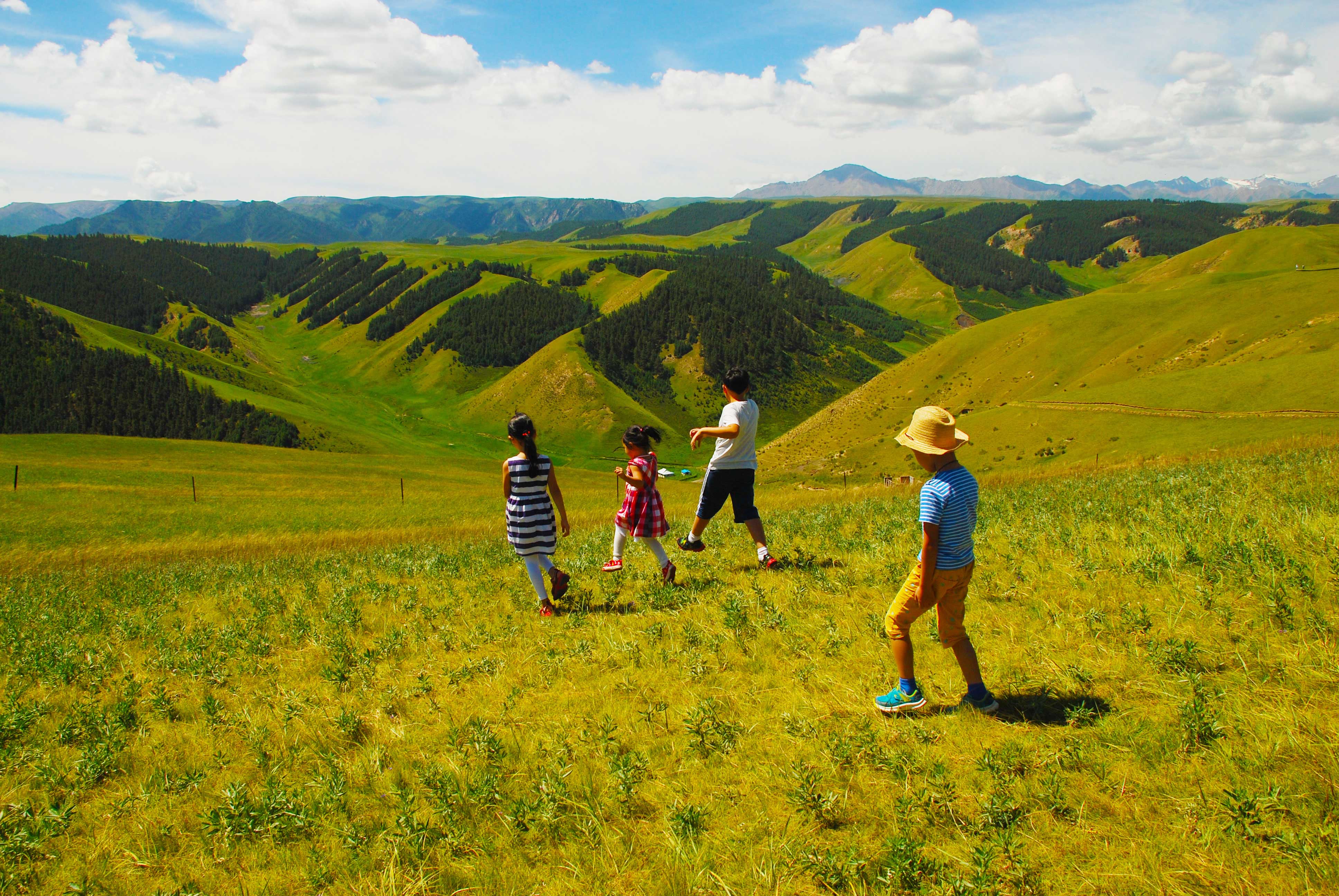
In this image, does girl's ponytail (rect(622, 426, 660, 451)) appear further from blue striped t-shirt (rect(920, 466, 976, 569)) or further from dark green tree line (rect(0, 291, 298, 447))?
dark green tree line (rect(0, 291, 298, 447))

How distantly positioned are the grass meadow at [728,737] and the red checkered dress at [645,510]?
994 mm

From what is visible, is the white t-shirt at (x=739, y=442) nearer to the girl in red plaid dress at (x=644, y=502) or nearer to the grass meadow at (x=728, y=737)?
the girl in red plaid dress at (x=644, y=502)

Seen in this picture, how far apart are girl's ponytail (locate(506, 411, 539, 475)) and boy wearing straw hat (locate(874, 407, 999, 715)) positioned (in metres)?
5.88

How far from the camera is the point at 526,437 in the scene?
10.5 m

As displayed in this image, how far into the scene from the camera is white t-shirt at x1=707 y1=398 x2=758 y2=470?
11.6 meters

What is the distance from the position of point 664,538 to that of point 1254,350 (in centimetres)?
6362

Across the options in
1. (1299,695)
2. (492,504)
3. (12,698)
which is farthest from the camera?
(492,504)

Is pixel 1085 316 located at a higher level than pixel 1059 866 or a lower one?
higher

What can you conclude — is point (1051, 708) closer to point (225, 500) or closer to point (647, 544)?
point (647, 544)

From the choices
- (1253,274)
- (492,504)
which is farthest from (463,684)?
(1253,274)

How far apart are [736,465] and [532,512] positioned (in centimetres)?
365

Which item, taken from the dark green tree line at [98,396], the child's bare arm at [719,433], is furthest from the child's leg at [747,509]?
the dark green tree line at [98,396]

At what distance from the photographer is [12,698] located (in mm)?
8172

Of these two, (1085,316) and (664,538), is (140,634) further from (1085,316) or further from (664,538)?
(1085,316)
